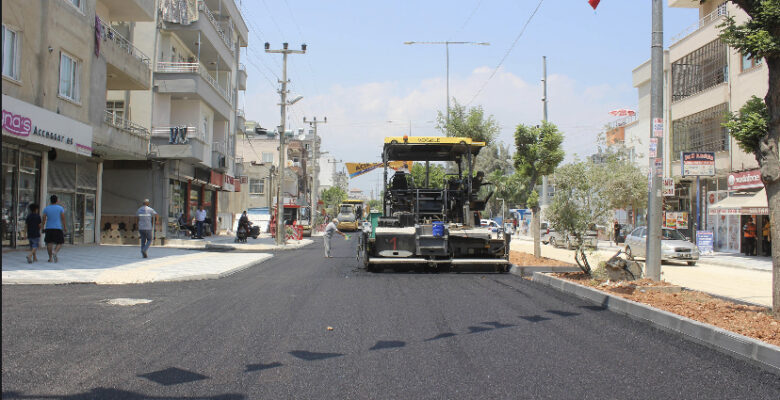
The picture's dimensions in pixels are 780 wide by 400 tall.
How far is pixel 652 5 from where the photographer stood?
1129 cm

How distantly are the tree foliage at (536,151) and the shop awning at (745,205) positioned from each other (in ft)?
29.7

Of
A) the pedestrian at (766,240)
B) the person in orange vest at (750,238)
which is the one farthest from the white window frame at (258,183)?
the pedestrian at (766,240)

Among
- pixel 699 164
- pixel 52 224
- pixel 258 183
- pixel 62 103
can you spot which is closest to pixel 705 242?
pixel 699 164

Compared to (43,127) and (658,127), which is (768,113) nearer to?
(658,127)

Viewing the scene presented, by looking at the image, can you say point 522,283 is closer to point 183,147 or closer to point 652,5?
point 652,5

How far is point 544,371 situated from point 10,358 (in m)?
4.54

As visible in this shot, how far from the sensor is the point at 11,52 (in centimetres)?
1479

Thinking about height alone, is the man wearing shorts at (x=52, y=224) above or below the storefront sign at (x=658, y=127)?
below

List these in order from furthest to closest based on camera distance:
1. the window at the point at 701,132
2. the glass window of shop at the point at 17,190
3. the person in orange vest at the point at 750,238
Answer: the window at the point at 701,132 → the person in orange vest at the point at 750,238 → the glass window of shop at the point at 17,190

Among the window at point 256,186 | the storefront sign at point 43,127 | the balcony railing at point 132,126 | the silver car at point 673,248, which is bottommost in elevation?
the silver car at point 673,248

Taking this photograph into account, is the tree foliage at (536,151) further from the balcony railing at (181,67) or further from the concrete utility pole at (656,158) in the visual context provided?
the balcony railing at (181,67)

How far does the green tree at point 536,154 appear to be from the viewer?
58.5 feet

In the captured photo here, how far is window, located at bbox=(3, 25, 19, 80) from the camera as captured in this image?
14508 millimetres

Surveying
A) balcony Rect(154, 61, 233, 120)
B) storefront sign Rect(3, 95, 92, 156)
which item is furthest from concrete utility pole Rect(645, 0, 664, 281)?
balcony Rect(154, 61, 233, 120)
